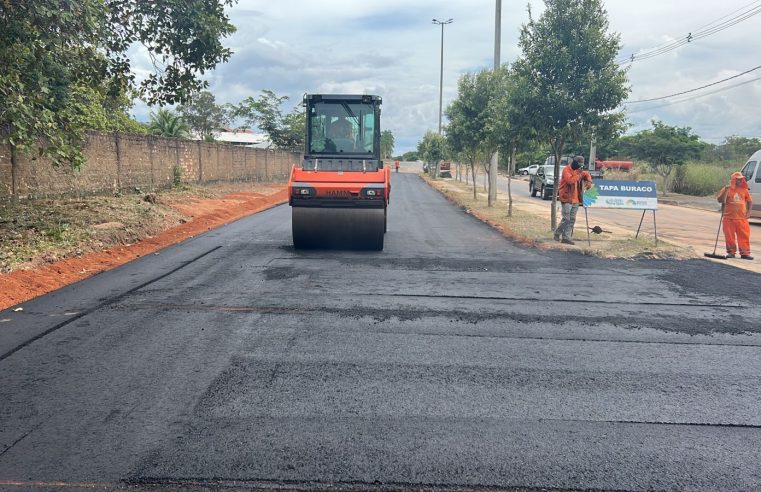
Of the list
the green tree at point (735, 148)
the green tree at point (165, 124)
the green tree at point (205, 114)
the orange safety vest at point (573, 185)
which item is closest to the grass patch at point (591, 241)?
the orange safety vest at point (573, 185)

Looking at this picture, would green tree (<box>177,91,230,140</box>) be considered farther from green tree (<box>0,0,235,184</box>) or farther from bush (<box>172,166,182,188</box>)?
green tree (<box>0,0,235,184</box>)

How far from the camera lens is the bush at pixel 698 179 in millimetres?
33219

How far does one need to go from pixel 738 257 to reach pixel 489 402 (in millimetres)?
10248

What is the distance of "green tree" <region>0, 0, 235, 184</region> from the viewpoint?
332 inches

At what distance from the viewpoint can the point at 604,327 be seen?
6.48m

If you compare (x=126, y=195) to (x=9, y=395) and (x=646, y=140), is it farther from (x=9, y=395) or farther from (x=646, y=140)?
(x=646, y=140)

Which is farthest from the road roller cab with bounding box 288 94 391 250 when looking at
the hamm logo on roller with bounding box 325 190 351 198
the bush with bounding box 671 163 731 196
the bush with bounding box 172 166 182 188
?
the bush with bounding box 671 163 731 196

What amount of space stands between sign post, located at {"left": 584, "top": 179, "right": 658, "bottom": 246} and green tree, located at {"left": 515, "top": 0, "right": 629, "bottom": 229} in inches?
46.4

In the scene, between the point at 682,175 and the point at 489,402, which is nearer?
the point at 489,402

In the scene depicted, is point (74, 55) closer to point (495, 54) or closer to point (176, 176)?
point (176, 176)

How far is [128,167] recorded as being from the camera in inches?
758

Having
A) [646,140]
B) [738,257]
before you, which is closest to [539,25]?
[738,257]

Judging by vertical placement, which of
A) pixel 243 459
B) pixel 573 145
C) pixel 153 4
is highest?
pixel 153 4

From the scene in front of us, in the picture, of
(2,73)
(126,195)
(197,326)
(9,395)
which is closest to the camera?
(9,395)
